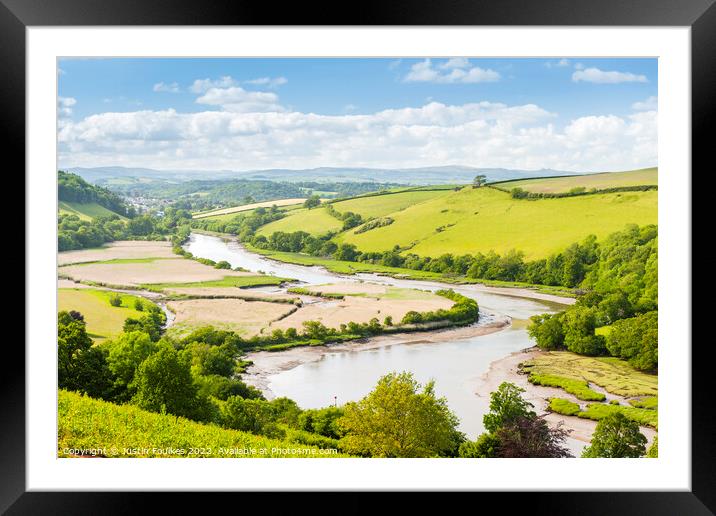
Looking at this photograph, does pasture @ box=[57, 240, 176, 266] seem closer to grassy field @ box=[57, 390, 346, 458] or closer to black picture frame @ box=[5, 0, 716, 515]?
grassy field @ box=[57, 390, 346, 458]

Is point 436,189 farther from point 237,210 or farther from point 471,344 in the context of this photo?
point 237,210

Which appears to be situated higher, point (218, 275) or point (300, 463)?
point (218, 275)

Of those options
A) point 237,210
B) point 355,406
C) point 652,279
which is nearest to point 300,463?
point 355,406

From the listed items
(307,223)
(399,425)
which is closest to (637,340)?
(399,425)

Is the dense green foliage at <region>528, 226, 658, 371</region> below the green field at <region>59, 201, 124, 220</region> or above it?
below

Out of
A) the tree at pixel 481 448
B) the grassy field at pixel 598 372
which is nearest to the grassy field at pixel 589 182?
the grassy field at pixel 598 372

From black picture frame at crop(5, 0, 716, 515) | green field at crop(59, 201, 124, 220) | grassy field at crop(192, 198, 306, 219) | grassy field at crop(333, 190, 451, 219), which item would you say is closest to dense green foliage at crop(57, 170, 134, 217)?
green field at crop(59, 201, 124, 220)
